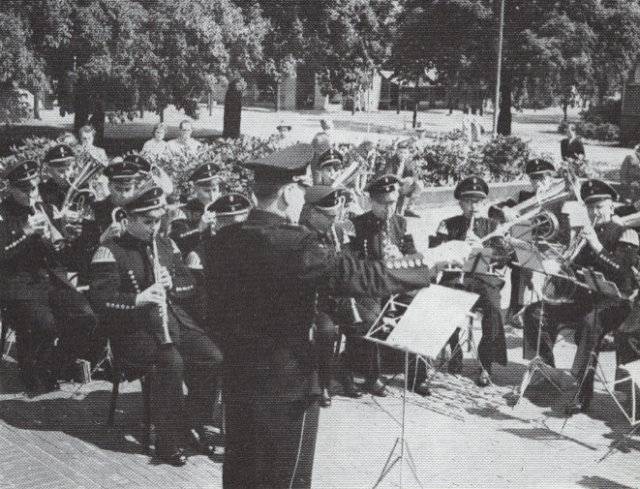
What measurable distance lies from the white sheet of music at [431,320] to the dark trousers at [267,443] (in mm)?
700

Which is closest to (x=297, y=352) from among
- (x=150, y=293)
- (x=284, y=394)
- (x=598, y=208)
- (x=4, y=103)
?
(x=284, y=394)

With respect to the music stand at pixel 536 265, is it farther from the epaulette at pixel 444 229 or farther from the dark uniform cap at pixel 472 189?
the epaulette at pixel 444 229

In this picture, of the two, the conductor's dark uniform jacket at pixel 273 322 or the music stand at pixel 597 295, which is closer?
the conductor's dark uniform jacket at pixel 273 322

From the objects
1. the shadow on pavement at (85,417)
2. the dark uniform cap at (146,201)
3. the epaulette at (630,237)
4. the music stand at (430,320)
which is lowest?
the shadow on pavement at (85,417)

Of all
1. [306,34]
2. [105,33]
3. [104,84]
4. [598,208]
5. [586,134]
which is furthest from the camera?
[586,134]

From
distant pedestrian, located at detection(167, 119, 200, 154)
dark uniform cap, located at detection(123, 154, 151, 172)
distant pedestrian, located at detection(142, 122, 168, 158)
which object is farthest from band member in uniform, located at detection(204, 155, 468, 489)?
distant pedestrian, located at detection(167, 119, 200, 154)

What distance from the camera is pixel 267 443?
163 inches

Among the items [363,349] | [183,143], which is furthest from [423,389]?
[183,143]

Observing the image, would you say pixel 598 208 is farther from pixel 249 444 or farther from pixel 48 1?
pixel 48 1

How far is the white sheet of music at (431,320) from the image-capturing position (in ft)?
15.0

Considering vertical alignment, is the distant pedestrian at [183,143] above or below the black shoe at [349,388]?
above

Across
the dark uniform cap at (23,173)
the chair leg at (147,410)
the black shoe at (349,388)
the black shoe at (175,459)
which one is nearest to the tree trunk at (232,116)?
the dark uniform cap at (23,173)

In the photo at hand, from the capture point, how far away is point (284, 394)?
4.13 metres

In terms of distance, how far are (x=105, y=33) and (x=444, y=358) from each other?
433 inches
